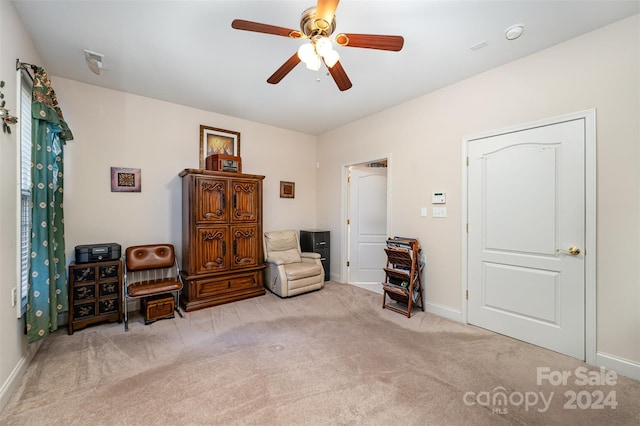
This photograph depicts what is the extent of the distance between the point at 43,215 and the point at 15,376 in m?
1.20

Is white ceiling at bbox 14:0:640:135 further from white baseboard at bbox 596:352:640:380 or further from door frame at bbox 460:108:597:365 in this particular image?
white baseboard at bbox 596:352:640:380

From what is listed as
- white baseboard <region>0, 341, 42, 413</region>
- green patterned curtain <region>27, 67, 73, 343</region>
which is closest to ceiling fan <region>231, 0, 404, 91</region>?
green patterned curtain <region>27, 67, 73, 343</region>

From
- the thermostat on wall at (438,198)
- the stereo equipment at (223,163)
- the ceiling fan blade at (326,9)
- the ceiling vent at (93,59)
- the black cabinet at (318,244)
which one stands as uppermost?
the ceiling vent at (93,59)

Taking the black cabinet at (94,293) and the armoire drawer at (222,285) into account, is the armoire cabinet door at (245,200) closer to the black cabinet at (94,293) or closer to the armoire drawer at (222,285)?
the armoire drawer at (222,285)

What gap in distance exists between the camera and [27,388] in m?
1.86

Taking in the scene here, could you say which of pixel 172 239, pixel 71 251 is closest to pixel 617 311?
pixel 172 239

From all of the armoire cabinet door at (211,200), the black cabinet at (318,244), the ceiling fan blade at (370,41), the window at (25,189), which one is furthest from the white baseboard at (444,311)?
the window at (25,189)

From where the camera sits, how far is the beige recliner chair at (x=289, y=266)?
12.8 ft

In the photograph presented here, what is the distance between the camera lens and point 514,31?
2.17m

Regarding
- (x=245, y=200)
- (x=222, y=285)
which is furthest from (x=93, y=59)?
(x=222, y=285)

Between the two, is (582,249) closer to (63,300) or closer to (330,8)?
(330,8)

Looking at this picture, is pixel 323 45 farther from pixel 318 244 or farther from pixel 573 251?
pixel 318 244

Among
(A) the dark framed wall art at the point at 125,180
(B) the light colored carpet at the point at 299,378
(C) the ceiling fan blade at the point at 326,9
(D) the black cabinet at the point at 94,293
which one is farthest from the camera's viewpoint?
(A) the dark framed wall art at the point at 125,180

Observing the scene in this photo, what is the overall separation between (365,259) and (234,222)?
2328 millimetres
